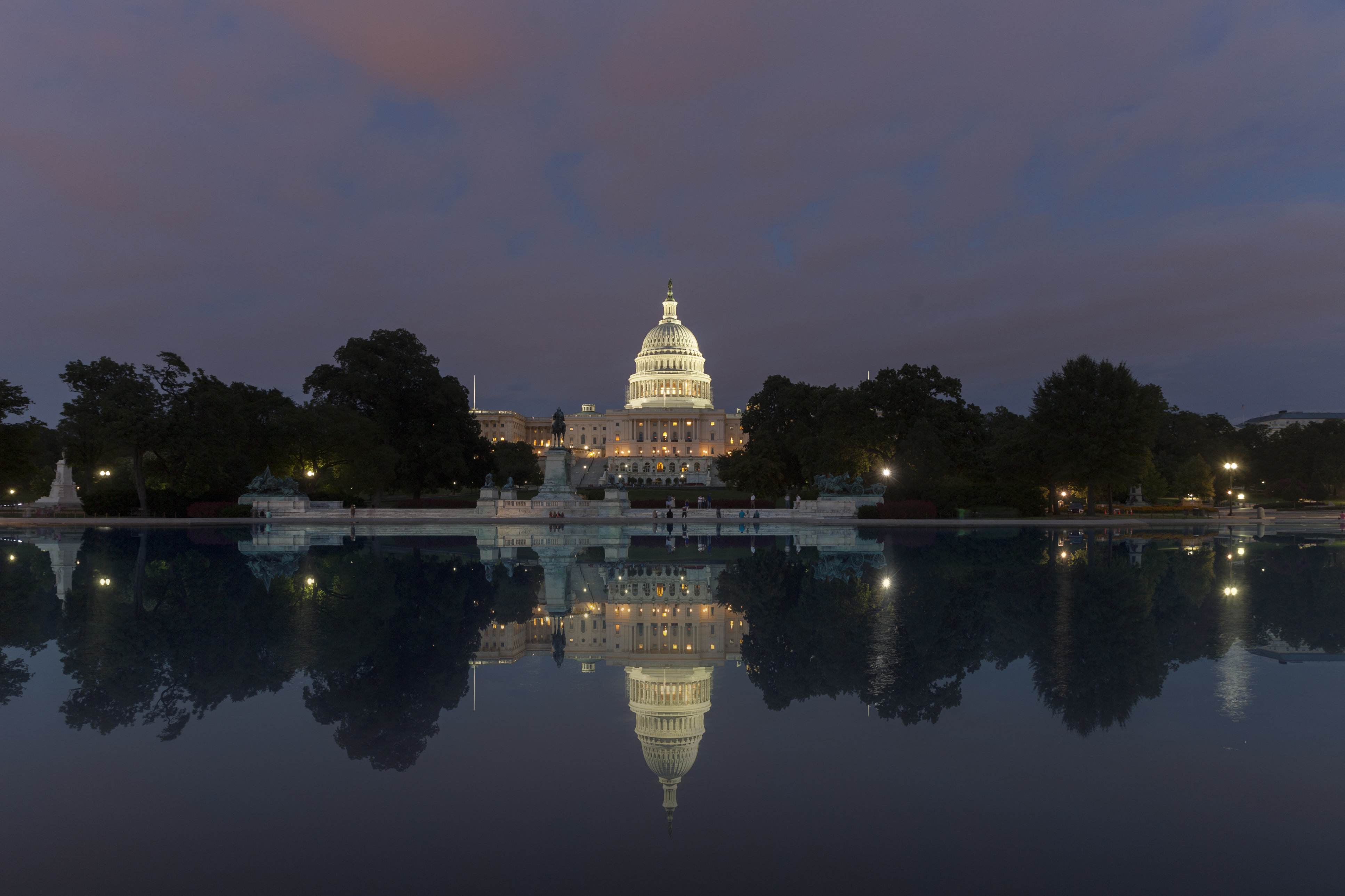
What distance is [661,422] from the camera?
543 ft

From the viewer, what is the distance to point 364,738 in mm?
8094

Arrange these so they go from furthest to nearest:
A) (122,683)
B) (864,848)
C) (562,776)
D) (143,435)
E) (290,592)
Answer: (143,435)
(290,592)
(122,683)
(562,776)
(864,848)

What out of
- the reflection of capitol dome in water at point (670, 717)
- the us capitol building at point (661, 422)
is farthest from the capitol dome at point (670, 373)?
the reflection of capitol dome in water at point (670, 717)

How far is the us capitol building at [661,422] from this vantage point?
16288cm

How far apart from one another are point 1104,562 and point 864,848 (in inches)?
843

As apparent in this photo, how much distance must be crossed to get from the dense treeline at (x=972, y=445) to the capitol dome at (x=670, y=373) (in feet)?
296

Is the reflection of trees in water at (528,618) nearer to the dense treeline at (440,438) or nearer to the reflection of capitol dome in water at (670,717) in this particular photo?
the reflection of capitol dome in water at (670,717)

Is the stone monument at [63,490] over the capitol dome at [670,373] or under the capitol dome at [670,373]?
under

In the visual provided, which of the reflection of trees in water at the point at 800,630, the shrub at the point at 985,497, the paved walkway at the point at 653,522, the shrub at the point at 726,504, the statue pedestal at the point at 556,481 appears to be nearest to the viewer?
the reflection of trees in water at the point at 800,630

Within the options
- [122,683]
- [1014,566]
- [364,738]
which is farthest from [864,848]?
[1014,566]

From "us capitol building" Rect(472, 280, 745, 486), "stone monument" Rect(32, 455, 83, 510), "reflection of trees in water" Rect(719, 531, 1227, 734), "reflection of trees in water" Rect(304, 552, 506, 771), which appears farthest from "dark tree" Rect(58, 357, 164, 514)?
"us capitol building" Rect(472, 280, 745, 486)

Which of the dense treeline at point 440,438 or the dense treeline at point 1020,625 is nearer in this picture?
the dense treeline at point 1020,625

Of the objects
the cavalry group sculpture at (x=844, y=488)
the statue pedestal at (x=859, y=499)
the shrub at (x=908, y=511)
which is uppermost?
Answer: the cavalry group sculpture at (x=844, y=488)

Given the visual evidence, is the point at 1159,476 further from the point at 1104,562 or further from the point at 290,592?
the point at 290,592
